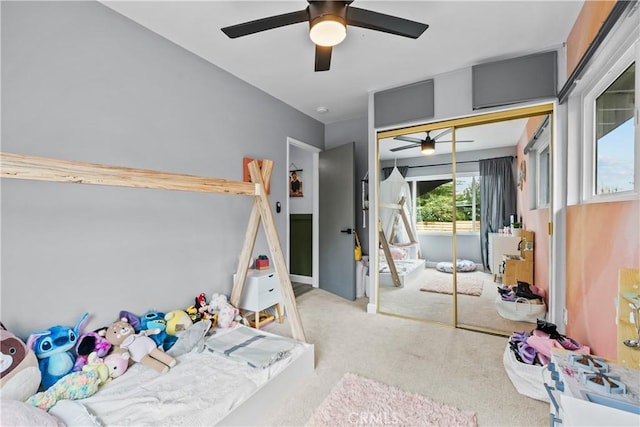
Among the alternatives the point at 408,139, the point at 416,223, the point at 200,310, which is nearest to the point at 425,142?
the point at 408,139

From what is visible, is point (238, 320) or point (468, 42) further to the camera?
point (238, 320)

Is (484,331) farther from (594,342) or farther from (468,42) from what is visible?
(468,42)

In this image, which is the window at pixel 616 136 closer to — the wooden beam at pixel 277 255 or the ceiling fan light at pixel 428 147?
the ceiling fan light at pixel 428 147

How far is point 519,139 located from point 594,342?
213 cm

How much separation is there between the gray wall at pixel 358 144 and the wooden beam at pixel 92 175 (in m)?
2.47

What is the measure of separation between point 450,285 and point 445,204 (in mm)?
923

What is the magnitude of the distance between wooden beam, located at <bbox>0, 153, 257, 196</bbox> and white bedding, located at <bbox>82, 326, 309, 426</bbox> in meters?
1.11

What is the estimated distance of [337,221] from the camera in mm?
4027

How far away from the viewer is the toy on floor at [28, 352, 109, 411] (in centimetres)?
139

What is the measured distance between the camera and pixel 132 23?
208 centimetres

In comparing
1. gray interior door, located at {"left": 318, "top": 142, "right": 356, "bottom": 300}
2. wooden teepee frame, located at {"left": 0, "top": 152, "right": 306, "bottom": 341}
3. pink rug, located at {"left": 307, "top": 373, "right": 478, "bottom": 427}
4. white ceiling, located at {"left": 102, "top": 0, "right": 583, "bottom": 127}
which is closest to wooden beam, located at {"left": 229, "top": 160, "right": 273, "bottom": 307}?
wooden teepee frame, located at {"left": 0, "top": 152, "right": 306, "bottom": 341}

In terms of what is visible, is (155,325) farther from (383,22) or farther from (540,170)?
(540,170)

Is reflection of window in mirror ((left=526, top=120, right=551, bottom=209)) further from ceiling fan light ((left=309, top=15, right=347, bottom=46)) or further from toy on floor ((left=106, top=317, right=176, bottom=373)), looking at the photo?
toy on floor ((left=106, top=317, right=176, bottom=373))

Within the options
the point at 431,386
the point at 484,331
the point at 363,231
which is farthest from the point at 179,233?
the point at 484,331
